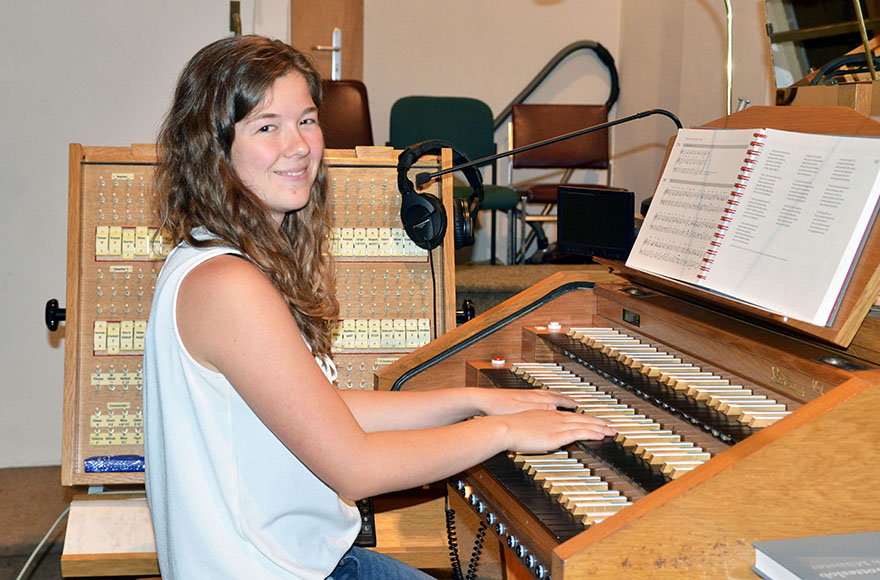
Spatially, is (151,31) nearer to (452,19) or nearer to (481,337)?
(481,337)

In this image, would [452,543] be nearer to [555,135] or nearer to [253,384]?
Answer: [253,384]

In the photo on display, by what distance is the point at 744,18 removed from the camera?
4383 mm

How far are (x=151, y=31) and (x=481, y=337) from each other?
5.84 ft

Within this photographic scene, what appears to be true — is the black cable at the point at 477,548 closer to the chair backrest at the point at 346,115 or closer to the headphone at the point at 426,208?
the headphone at the point at 426,208

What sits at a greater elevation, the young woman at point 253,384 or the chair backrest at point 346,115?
the chair backrest at point 346,115

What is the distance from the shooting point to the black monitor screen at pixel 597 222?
76.2 inches

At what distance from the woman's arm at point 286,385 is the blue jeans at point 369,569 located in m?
0.30

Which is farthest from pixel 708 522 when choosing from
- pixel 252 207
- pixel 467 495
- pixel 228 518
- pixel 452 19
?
pixel 452 19

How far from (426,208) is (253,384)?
1156 millimetres

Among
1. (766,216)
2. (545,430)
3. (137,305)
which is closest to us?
(545,430)

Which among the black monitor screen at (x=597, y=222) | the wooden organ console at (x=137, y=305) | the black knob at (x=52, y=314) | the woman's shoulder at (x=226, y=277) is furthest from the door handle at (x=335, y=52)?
the woman's shoulder at (x=226, y=277)

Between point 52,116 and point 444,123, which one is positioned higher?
point 444,123

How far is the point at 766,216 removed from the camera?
1.47 meters

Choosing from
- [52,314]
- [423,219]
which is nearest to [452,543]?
[423,219]
